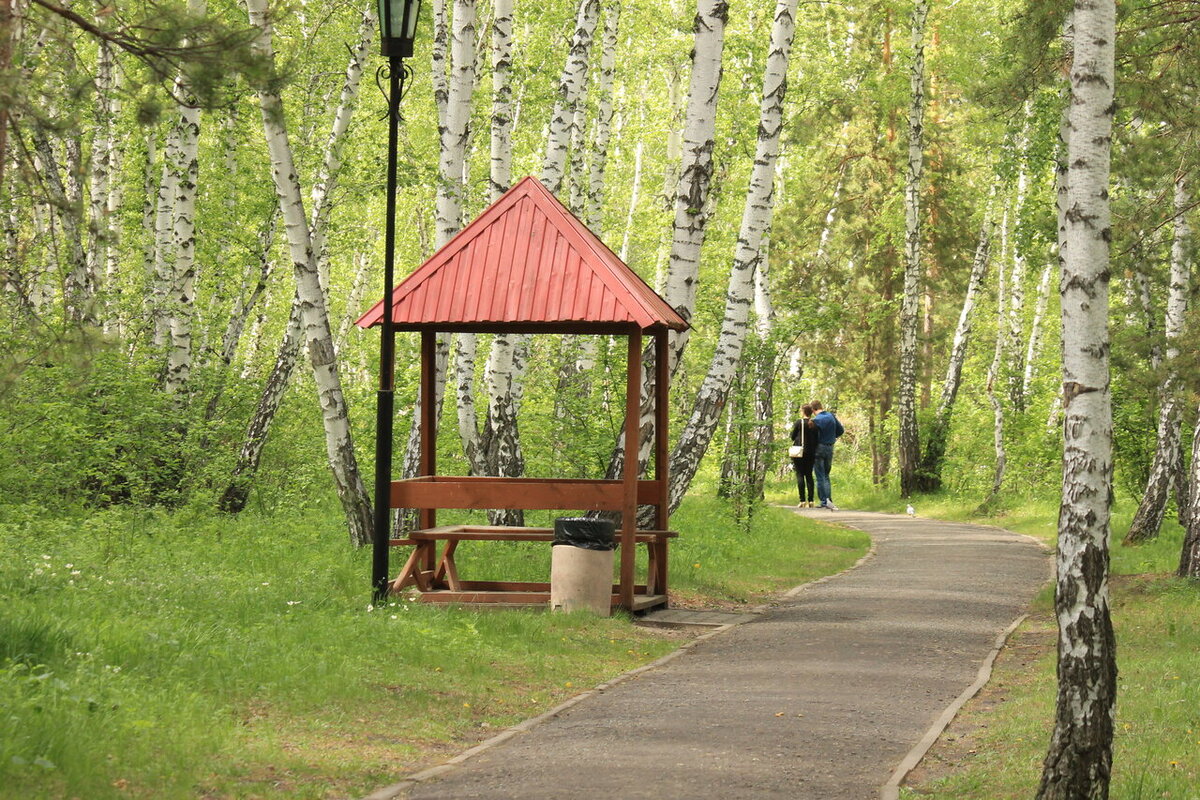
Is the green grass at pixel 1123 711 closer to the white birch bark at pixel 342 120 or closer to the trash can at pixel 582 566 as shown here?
the trash can at pixel 582 566

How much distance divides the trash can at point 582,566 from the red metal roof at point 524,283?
1885mm

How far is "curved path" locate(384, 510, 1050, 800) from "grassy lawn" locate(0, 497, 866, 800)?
0.52 m

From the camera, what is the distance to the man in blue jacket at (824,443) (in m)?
28.3

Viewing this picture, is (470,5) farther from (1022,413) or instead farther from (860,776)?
(1022,413)

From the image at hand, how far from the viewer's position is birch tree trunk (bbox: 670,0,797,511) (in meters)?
16.8

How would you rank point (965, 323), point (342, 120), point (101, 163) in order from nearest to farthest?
1. point (342, 120)
2. point (101, 163)
3. point (965, 323)

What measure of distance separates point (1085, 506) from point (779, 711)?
9.63 feet

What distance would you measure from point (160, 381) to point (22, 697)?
12.7 meters

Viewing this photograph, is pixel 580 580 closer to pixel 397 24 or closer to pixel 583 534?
pixel 583 534

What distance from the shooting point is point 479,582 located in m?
15.0

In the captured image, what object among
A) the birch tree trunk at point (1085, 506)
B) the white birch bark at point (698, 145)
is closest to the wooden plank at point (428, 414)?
the white birch bark at point (698, 145)

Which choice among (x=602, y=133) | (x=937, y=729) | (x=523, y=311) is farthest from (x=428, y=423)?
(x=602, y=133)

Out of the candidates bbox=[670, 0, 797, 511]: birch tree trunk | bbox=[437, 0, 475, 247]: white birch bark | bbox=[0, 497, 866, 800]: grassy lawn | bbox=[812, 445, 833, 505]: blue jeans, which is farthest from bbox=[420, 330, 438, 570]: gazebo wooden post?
bbox=[812, 445, 833, 505]: blue jeans

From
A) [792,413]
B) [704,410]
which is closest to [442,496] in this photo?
[704,410]
